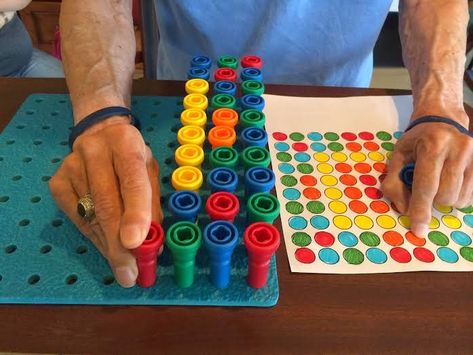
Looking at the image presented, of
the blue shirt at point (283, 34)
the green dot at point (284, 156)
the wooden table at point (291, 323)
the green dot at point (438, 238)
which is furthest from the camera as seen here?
the blue shirt at point (283, 34)

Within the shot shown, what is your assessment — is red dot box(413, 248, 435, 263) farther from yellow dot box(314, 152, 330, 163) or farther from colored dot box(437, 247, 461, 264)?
yellow dot box(314, 152, 330, 163)

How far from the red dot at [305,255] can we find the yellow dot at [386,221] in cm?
10

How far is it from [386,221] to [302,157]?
15 centimetres

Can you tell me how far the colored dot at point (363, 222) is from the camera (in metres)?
0.48

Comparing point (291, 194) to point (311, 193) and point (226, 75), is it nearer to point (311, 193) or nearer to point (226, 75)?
point (311, 193)

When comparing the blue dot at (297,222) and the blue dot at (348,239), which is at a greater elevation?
the blue dot at (348,239)

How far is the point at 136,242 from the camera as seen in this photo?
37 centimetres

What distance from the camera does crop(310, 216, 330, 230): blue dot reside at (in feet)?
1.57

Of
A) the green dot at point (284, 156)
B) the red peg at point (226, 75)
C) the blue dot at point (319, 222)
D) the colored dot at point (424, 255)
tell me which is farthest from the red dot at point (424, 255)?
the red peg at point (226, 75)

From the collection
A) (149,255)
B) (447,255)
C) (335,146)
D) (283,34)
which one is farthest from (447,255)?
(283,34)

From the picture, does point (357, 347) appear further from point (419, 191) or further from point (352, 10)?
point (352, 10)

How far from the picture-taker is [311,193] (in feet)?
1.71

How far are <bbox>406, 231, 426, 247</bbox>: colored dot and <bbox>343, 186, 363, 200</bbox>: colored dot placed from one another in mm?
75

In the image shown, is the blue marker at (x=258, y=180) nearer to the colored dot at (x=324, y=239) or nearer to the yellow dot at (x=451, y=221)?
the colored dot at (x=324, y=239)
